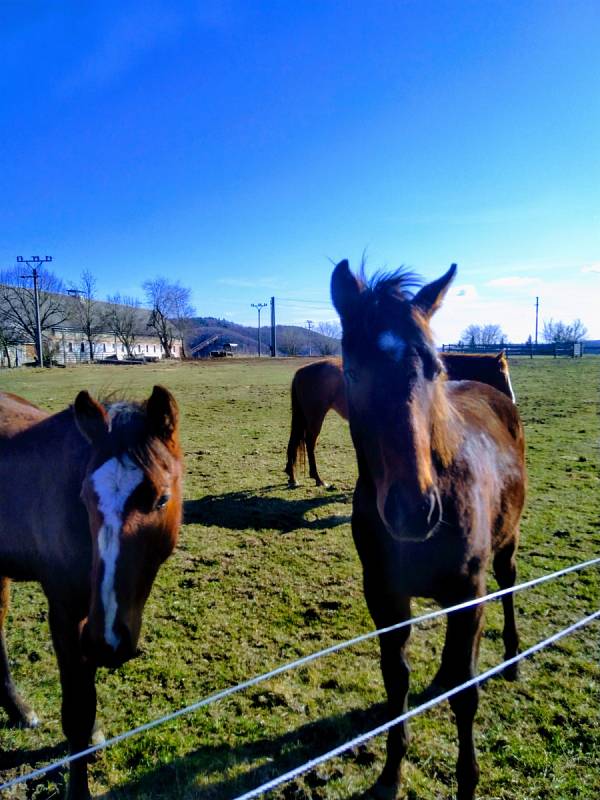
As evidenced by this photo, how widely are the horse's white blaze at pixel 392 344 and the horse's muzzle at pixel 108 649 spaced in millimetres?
1584

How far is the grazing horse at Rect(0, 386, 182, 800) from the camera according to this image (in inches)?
74.5

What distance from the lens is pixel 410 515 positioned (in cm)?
164

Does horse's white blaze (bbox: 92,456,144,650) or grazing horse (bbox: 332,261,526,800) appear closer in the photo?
grazing horse (bbox: 332,261,526,800)

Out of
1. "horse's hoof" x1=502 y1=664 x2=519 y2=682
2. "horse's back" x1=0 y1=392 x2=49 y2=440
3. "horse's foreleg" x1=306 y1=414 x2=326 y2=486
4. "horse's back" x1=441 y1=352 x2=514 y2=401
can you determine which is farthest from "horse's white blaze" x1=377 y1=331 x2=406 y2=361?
"horse's foreleg" x1=306 y1=414 x2=326 y2=486

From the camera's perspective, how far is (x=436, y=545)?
215 centimetres

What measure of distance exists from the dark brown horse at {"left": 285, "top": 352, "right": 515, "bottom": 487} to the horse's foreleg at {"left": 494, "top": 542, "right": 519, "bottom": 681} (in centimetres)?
391

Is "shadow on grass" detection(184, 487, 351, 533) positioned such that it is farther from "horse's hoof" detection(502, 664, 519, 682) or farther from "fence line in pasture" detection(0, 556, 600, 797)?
"fence line in pasture" detection(0, 556, 600, 797)

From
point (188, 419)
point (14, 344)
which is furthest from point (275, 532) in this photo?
point (14, 344)

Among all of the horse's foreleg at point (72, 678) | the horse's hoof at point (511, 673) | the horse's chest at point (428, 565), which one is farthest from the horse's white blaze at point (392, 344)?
the horse's hoof at point (511, 673)

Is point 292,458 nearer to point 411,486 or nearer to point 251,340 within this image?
point 411,486

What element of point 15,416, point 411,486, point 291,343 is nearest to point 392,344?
point 411,486

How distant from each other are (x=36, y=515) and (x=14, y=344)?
201 ft

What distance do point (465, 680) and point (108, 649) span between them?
66.9 inches

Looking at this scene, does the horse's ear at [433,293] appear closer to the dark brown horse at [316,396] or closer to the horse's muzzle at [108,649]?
the horse's muzzle at [108,649]
